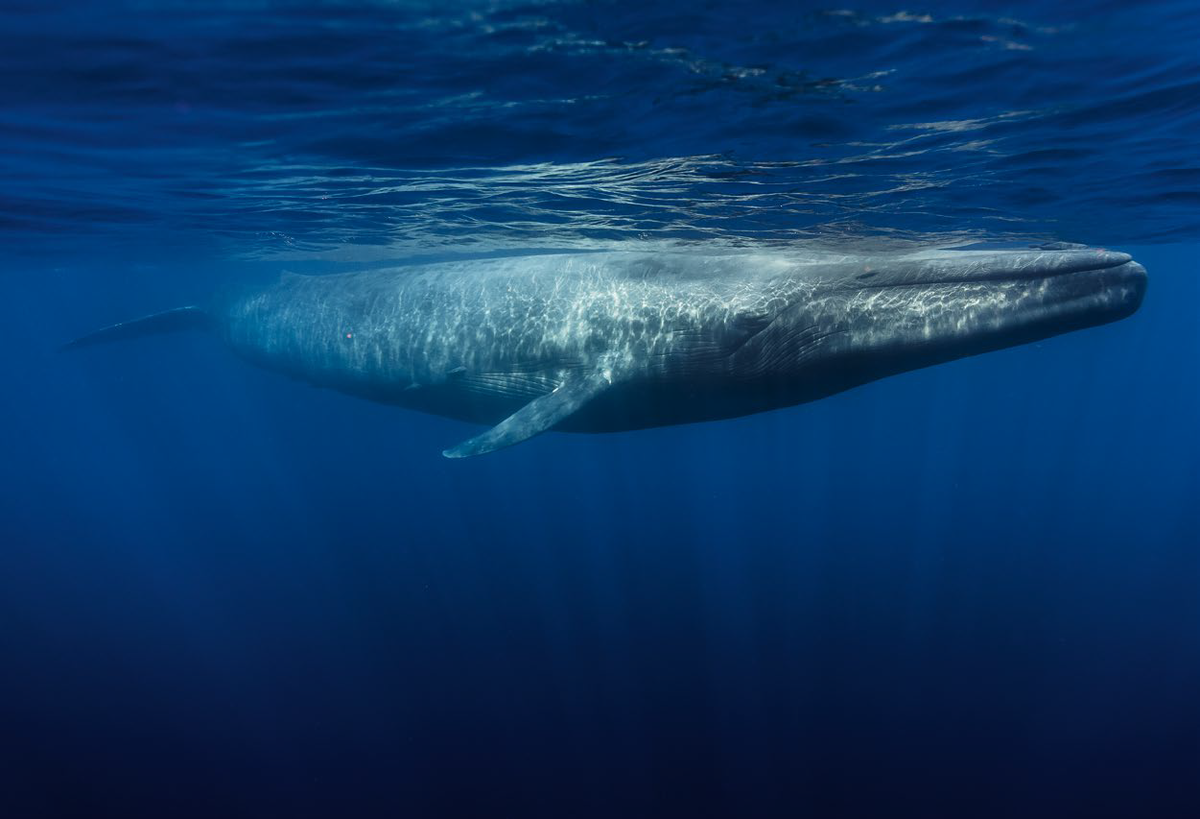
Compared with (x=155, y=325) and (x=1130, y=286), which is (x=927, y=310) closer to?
(x=1130, y=286)

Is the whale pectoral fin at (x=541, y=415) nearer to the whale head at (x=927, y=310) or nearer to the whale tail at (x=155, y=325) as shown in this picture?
the whale head at (x=927, y=310)

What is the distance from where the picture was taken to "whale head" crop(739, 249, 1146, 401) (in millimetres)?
6531

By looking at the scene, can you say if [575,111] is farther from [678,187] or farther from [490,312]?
[678,187]

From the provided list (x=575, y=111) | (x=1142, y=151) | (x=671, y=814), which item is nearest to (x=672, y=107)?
(x=575, y=111)

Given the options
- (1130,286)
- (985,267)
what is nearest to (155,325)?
(985,267)

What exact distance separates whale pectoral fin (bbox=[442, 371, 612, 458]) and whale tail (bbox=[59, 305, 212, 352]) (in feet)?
41.7

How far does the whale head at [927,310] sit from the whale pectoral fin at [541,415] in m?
1.97

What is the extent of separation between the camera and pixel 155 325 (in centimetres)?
1839

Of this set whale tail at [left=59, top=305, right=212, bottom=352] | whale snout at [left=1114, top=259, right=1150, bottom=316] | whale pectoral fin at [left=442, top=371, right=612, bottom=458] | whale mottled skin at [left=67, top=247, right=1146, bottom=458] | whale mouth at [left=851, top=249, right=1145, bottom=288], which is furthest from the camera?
whale tail at [left=59, top=305, right=212, bottom=352]

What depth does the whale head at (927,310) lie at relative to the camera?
6.53 metres

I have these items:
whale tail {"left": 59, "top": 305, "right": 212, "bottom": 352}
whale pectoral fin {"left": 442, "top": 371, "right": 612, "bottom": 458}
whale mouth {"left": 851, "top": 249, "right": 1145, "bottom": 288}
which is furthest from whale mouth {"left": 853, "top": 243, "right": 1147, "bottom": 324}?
whale tail {"left": 59, "top": 305, "right": 212, "bottom": 352}

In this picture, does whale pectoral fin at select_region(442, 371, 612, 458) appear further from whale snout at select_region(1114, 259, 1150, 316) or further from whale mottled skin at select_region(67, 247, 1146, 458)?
whale snout at select_region(1114, 259, 1150, 316)

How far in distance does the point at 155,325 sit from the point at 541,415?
15.5 metres

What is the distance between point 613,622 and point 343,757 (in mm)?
6347
